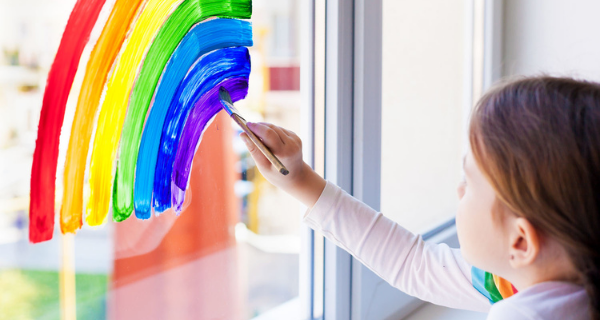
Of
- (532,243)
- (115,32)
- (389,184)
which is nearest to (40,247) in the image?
(115,32)

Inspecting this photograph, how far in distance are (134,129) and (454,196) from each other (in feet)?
2.60

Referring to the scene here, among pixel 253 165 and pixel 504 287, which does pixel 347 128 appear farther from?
pixel 504 287

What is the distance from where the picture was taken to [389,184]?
852 mm

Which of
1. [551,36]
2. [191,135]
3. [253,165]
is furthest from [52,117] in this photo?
[551,36]

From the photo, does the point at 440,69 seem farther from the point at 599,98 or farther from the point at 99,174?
the point at 99,174

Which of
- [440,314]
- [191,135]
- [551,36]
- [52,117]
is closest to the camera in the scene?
[52,117]

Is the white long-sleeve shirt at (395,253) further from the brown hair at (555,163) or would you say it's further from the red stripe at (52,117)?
the red stripe at (52,117)

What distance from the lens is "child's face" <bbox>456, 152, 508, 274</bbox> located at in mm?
466

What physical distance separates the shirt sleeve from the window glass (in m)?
0.20

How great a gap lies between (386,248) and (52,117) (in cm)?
39

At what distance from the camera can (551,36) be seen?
1.11 meters

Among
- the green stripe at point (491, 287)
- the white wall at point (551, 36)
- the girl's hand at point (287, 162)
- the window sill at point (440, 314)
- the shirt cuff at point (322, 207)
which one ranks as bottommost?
the window sill at point (440, 314)

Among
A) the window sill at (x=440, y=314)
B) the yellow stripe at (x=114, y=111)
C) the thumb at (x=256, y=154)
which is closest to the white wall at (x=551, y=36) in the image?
the window sill at (x=440, y=314)

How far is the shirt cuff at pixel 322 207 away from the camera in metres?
0.59
